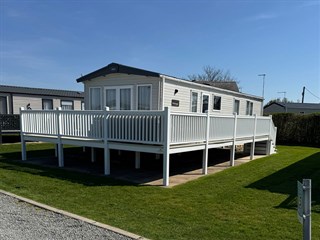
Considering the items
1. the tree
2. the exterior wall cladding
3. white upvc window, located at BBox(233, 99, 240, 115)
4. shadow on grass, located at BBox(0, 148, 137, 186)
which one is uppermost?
the tree

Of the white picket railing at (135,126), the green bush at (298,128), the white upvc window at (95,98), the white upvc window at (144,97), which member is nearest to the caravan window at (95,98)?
the white upvc window at (95,98)

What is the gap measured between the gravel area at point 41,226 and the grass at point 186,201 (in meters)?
0.34

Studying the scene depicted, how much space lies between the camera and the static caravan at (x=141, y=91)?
9.97m

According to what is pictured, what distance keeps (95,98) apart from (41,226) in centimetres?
815

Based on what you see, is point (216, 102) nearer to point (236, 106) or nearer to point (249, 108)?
point (236, 106)

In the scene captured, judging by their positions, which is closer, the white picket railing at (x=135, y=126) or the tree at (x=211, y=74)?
the white picket railing at (x=135, y=126)

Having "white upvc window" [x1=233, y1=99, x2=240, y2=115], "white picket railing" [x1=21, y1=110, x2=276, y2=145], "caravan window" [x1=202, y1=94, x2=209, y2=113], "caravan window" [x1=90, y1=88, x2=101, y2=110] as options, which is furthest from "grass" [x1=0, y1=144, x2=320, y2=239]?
"white upvc window" [x1=233, y1=99, x2=240, y2=115]

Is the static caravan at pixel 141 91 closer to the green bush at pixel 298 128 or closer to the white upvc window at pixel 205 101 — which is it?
the white upvc window at pixel 205 101

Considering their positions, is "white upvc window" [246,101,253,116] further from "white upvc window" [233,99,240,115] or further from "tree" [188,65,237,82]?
"tree" [188,65,237,82]

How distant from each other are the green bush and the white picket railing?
36.1 feet

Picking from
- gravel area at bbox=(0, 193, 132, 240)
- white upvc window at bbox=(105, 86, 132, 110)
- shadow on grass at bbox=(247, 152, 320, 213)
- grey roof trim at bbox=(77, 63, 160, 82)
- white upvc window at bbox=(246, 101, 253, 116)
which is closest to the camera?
gravel area at bbox=(0, 193, 132, 240)

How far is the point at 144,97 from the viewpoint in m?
10.3

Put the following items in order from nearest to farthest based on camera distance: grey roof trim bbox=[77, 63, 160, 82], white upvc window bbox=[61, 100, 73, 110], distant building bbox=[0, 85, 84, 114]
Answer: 1. grey roof trim bbox=[77, 63, 160, 82]
2. distant building bbox=[0, 85, 84, 114]
3. white upvc window bbox=[61, 100, 73, 110]

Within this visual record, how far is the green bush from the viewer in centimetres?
1909
